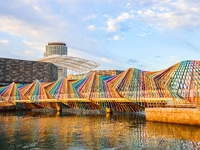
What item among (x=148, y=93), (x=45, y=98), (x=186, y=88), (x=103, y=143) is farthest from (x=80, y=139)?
(x=45, y=98)

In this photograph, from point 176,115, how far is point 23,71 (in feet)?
321

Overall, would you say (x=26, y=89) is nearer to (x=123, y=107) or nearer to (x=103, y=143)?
(x=123, y=107)

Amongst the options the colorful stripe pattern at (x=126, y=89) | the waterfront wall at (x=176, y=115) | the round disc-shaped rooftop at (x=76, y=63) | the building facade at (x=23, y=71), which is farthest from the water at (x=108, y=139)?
the building facade at (x=23, y=71)

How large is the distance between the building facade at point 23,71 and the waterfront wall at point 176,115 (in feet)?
292

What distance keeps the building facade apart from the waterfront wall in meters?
A: 89.1

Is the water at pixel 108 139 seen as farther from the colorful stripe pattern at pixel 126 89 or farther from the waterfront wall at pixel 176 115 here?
the colorful stripe pattern at pixel 126 89

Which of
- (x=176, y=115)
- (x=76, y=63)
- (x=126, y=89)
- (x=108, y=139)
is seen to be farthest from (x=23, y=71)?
(x=108, y=139)

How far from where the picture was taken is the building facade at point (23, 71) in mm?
120688

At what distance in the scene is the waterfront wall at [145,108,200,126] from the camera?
37031 millimetres

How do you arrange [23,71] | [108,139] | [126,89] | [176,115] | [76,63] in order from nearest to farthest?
[108,139] → [176,115] → [126,89] → [76,63] → [23,71]

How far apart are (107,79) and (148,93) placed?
1345 centimetres

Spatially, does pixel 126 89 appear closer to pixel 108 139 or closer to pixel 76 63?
pixel 108 139

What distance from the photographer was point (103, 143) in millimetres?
28031

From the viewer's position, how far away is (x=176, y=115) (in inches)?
1575
